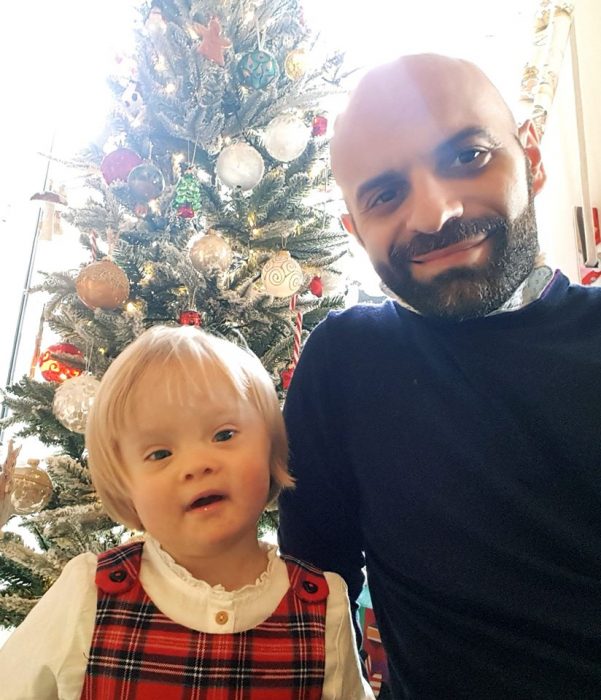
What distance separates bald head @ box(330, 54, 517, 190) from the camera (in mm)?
743

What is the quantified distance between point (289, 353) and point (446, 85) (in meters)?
0.71

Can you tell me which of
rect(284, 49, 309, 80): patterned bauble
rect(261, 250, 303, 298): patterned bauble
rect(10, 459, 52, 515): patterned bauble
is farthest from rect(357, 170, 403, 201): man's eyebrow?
rect(10, 459, 52, 515): patterned bauble

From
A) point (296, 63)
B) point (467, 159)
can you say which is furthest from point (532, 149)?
point (296, 63)

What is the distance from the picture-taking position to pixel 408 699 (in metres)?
0.69

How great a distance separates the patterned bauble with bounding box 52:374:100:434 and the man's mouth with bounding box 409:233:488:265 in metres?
0.71

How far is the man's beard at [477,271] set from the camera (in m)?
0.71

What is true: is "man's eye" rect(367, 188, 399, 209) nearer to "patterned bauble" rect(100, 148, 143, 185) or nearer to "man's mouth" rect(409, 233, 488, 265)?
"man's mouth" rect(409, 233, 488, 265)

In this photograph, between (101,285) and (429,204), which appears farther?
(101,285)

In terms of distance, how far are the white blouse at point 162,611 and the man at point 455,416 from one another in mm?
96

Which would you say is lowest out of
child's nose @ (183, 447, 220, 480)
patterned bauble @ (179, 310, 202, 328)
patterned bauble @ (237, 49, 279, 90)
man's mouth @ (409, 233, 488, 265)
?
child's nose @ (183, 447, 220, 480)

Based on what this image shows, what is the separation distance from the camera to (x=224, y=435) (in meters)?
0.67

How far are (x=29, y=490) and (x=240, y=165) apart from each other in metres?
0.87

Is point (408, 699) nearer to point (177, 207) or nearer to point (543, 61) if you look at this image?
point (177, 207)

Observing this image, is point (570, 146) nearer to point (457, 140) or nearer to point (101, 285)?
point (457, 140)
